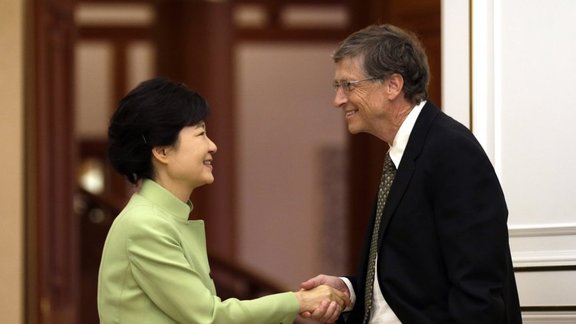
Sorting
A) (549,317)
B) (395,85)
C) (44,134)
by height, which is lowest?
(549,317)

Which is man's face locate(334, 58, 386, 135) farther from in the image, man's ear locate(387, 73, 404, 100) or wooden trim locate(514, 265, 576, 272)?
wooden trim locate(514, 265, 576, 272)

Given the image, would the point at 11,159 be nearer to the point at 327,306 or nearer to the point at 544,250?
the point at 327,306

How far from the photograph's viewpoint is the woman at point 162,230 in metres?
2.91

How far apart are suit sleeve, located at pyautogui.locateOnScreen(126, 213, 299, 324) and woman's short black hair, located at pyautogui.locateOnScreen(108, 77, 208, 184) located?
207 mm

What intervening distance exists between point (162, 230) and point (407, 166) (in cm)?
67

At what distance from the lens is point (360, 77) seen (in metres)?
3.19

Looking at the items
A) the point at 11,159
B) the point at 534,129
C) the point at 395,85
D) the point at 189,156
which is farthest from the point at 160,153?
the point at 11,159

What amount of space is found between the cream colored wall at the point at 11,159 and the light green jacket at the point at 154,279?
1833mm

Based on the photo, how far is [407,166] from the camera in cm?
305

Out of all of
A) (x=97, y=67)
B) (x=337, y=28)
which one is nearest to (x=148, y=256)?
(x=337, y=28)

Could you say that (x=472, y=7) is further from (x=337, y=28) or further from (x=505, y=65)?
(x=337, y=28)

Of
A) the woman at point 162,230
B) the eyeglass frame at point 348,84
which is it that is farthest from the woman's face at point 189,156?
the eyeglass frame at point 348,84

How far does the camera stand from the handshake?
3.22 meters

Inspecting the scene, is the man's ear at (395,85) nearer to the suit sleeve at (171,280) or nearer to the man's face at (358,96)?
the man's face at (358,96)
